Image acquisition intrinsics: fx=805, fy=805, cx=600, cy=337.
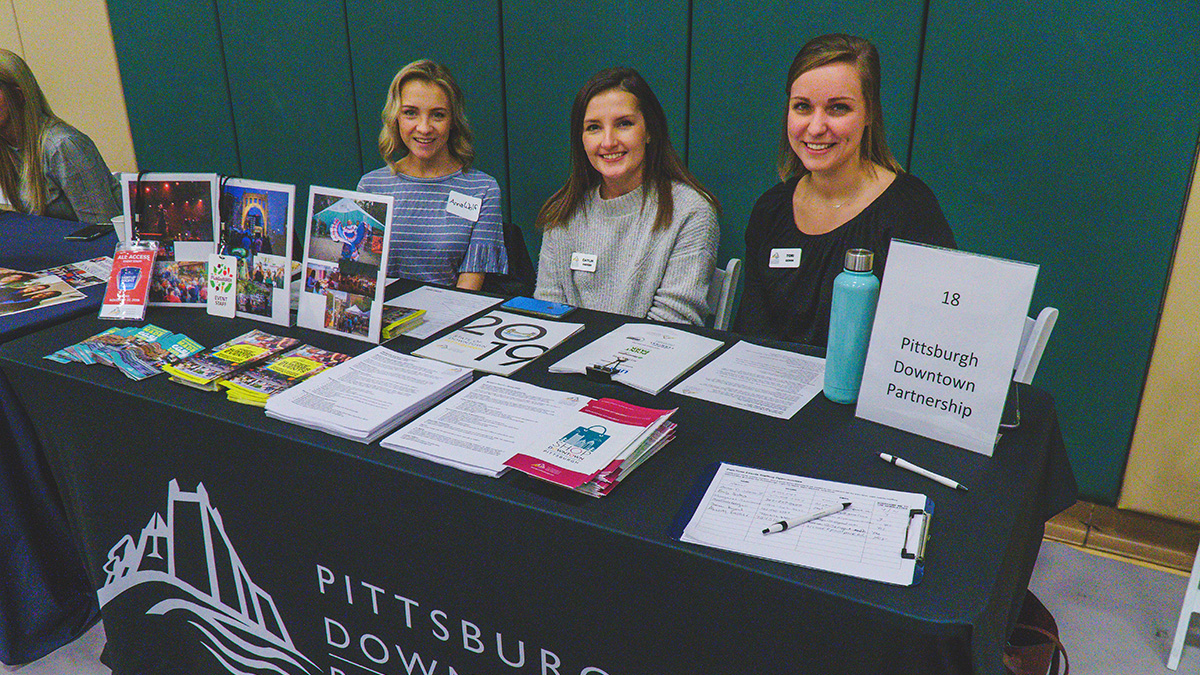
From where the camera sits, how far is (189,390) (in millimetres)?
1402

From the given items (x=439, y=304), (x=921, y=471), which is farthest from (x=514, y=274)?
(x=921, y=471)

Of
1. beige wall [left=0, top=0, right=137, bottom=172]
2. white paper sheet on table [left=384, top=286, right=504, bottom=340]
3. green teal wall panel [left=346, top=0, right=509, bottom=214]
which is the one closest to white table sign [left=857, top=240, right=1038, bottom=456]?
white paper sheet on table [left=384, top=286, right=504, bottom=340]

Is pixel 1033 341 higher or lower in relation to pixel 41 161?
lower

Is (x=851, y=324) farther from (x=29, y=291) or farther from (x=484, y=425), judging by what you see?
(x=29, y=291)

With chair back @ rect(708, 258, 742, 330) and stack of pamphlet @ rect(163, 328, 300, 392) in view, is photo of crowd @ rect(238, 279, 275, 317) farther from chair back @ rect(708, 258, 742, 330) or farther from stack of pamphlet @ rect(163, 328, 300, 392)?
chair back @ rect(708, 258, 742, 330)

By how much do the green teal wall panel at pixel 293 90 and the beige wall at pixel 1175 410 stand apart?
2.90 metres

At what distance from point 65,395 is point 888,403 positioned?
1455 millimetres

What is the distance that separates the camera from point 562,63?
9.37ft

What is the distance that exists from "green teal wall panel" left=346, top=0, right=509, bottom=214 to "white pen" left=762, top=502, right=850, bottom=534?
2.37m

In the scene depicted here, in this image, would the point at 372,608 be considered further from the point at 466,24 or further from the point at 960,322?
the point at 466,24

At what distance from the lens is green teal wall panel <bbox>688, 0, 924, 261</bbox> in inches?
93.6

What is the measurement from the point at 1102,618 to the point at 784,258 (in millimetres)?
1212

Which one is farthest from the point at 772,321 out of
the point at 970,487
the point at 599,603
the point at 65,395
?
the point at 65,395

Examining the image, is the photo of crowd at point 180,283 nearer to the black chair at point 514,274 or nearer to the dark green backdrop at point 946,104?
the black chair at point 514,274
